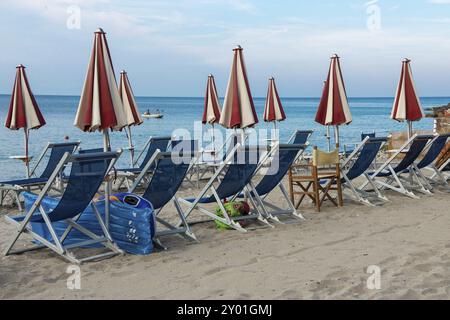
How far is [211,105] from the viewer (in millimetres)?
11219

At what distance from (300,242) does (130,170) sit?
3840 mm

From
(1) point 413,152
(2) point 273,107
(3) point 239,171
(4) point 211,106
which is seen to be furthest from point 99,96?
(2) point 273,107

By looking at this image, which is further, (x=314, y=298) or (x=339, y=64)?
(x=339, y=64)

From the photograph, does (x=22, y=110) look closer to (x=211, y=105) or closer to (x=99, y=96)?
(x=99, y=96)

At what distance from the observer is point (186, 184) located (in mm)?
9531

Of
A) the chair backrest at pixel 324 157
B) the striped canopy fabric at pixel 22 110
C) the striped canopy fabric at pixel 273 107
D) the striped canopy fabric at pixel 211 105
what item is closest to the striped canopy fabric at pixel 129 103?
the striped canopy fabric at pixel 22 110

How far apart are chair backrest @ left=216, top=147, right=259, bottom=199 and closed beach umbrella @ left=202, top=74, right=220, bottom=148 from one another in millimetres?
5305

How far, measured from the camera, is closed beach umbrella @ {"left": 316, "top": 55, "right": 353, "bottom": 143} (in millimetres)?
8195

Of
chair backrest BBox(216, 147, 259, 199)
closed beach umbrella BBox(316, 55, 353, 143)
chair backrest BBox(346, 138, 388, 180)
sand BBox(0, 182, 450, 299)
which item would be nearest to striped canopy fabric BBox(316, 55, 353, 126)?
closed beach umbrella BBox(316, 55, 353, 143)

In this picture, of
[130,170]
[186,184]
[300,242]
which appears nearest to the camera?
[300,242]

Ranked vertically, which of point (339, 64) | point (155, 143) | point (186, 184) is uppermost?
point (339, 64)
